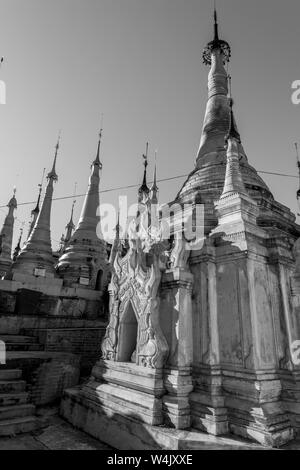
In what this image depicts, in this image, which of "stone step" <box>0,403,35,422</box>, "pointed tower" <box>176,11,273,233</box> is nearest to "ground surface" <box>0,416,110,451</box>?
"stone step" <box>0,403,35,422</box>

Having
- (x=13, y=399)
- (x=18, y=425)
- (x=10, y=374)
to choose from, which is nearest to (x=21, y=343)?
(x=10, y=374)

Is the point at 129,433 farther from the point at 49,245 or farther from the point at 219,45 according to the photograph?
the point at 49,245

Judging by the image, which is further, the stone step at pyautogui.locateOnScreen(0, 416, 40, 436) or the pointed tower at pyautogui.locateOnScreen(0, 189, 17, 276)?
the pointed tower at pyautogui.locateOnScreen(0, 189, 17, 276)

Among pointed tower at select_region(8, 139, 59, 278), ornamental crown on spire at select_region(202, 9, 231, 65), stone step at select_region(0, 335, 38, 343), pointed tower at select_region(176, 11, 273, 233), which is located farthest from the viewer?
pointed tower at select_region(8, 139, 59, 278)

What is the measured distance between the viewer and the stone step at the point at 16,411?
22.6 ft

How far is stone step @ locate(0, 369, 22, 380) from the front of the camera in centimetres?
802

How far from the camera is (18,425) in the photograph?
6555mm

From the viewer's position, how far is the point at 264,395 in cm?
497

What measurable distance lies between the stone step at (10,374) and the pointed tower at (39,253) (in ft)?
42.8

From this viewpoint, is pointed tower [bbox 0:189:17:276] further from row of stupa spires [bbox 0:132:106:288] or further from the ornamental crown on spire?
the ornamental crown on spire

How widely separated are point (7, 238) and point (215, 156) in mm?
24684

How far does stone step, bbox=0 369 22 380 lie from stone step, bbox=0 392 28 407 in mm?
667

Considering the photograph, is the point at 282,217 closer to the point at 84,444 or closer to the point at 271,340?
the point at 271,340
